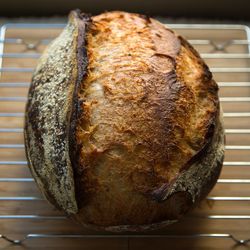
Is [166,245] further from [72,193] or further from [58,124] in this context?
[58,124]

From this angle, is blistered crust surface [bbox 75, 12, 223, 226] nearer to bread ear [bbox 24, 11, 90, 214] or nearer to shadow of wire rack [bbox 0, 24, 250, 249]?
bread ear [bbox 24, 11, 90, 214]

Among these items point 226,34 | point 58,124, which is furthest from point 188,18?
point 58,124

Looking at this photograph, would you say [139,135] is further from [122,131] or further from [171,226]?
[171,226]

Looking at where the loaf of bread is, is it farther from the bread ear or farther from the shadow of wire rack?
the shadow of wire rack

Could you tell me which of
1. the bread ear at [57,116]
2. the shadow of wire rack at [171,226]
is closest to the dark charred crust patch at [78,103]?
the bread ear at [57,116]

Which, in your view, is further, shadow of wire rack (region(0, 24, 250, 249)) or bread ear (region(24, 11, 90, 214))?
shadow of wire rack (region(0, 24, 250, 249))

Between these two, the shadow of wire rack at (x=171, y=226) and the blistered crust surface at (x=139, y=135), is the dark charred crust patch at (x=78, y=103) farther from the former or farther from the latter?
the shadow of wire rack at (x=171, y=226)

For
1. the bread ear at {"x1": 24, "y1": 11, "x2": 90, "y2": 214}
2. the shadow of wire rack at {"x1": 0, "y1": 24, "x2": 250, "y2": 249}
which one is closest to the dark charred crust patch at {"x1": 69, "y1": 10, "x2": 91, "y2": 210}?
the bread ear at {"x1": 24, "y1": 11, "x2": 90, "y2": 214}
